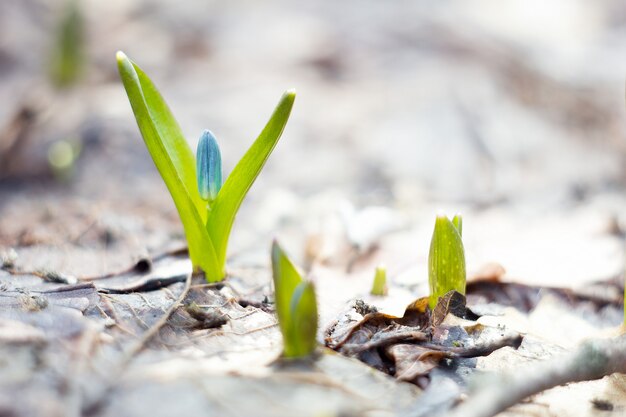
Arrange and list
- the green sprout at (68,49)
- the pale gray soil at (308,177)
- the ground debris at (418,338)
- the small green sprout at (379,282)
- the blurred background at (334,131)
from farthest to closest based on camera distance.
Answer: the green sprout at (68,49), the blurred background at (334,131), the small green sprout at (379,282), the ground debris at (418,338), the pale gray soil at (308,177)

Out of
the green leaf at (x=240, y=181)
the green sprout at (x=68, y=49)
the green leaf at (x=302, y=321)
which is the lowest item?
the green leaf at (x=302, y=321)

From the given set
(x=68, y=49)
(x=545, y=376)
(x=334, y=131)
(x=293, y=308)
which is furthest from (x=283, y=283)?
(x=68, y=49)

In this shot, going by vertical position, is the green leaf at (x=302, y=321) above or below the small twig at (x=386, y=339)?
above

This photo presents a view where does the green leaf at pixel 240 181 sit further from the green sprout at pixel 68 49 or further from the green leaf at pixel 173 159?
the green sprout at pixel 68 49

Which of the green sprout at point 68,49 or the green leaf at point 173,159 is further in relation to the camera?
the green sprout at point 68,49

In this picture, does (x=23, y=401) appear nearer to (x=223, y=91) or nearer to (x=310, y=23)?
(x=223, y=91)

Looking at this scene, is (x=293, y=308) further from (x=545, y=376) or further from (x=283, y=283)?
(x=545, y=376)

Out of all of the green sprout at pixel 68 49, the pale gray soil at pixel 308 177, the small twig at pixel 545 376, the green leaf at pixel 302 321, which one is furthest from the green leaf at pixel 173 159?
the green sprout at pixel 68 49

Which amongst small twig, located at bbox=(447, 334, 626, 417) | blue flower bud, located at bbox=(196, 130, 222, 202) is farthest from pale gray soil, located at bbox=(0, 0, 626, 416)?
blue flower bud, located at bbox=(196, 130, 222, 202)

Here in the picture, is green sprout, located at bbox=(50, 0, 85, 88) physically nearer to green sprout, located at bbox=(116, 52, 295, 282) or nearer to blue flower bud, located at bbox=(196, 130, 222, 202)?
green sprout, located at bbox=(116, 52, 295, 282)

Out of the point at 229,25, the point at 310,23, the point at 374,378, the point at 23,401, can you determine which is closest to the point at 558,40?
the point at 310,23

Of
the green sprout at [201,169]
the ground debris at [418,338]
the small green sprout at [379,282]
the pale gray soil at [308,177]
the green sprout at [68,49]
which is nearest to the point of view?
the pale gray soil at [308,177]
